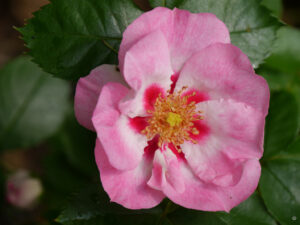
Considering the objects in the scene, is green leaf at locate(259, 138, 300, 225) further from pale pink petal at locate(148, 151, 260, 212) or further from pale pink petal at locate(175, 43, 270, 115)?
pale pink petal at locate(175, 43, 270, 115)

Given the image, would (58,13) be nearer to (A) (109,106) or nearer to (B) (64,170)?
(A) (109,106)

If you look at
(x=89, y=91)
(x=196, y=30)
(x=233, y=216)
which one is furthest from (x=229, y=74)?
(x=233, y=216)

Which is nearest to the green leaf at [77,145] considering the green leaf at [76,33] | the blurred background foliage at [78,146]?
the blurred background foliage at [78,146]

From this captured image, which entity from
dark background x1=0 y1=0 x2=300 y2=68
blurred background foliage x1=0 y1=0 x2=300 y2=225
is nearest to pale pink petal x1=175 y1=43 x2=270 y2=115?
blurred background foliage x1=0 y1=0 x2=300 y2=225

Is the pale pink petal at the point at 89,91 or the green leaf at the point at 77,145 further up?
the pale pink petal at the point at 89,91

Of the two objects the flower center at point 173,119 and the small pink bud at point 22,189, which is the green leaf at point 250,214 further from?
A: the small pink bud at point 22,189
